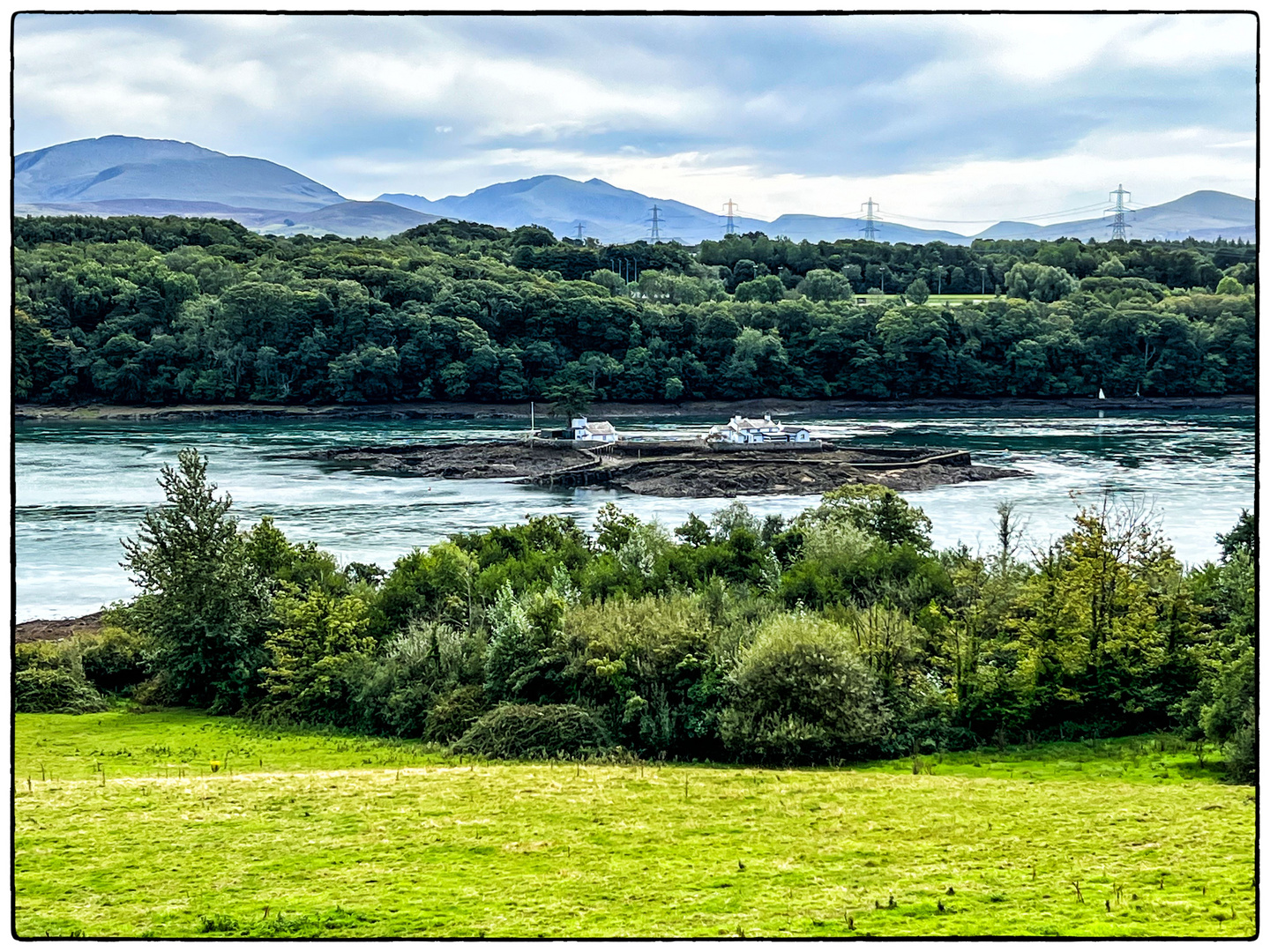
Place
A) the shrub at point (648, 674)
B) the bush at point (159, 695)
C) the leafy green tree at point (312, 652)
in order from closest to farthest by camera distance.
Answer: the shrub at point (648, 674), the leafy green tree at point (312, 652), the bush at point (159, 695)

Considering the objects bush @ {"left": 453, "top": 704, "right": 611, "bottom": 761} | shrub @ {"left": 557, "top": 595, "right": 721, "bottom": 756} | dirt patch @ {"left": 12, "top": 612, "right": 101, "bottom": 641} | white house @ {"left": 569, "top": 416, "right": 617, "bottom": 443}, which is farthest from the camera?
white house @ {"left": 569, "top": 416, "right": 617, "bottom": 443}

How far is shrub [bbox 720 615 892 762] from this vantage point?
42.5 feet

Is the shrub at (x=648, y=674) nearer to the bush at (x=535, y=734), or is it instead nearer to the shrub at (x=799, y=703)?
the bush at (x=535, y=734)

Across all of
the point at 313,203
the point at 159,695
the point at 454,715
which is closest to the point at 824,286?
the point at 313,203

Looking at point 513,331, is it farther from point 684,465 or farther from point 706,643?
point 706,643

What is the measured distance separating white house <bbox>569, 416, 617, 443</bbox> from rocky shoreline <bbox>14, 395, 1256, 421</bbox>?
43.8ft

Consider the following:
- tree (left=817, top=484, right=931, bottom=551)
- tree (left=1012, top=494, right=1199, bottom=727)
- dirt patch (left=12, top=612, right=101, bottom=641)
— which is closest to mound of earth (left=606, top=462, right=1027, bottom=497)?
tree (left=817, top=484, right=931, bottom=551)

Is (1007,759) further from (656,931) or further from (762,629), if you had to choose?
(656,931)

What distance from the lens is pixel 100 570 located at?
26969 millimetres

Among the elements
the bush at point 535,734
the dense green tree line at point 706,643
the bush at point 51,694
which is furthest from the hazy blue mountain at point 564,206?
the bush at point 535,734

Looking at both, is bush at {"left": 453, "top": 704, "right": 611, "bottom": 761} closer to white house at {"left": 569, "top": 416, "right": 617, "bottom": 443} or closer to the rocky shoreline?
white house at {"left": 569, "top": 416, "right": 617, "bottom": 443}

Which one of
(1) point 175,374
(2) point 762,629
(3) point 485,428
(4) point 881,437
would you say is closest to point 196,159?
(1) point 175,374

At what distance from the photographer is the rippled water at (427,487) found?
95.6 ft

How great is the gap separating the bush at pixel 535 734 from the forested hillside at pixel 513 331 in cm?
4659
